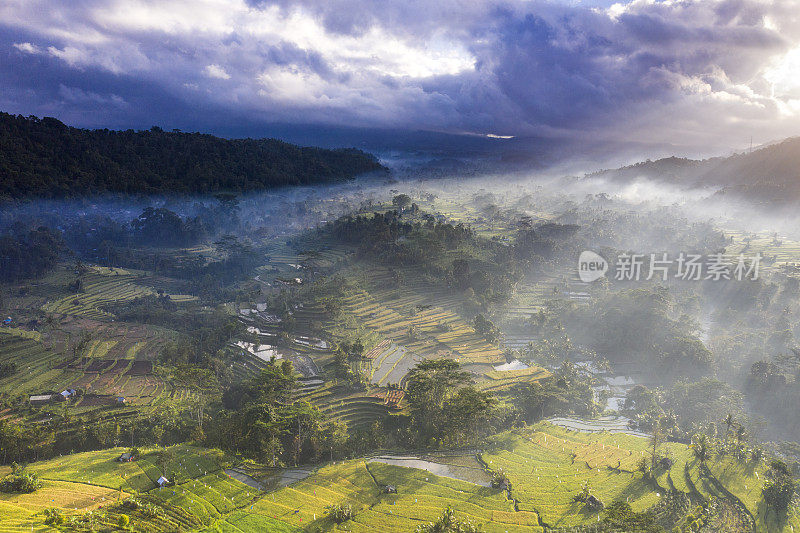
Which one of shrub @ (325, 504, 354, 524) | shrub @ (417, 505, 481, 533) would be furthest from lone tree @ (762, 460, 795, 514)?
shrub @ (325, 504, 354, 524)

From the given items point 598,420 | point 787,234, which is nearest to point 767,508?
Answer: point 598,420

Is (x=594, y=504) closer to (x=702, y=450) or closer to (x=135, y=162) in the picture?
(x=702, y=450)

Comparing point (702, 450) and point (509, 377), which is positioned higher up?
point (702, 450)

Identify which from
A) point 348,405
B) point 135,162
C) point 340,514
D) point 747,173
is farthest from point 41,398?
point 747,173

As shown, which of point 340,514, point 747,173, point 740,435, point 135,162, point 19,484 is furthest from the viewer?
point 747,173

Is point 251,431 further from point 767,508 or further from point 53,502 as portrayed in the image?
point 767,508

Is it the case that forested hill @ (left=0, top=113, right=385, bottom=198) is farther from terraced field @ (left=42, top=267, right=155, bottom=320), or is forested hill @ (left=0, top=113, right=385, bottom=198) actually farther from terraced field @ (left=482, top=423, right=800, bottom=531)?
terraced field @ (left=482, top=423, right=800, bottom=531)
